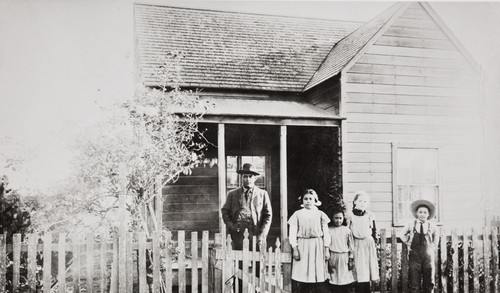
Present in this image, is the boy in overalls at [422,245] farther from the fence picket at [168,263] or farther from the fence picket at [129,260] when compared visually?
the fence picket at [129,260]

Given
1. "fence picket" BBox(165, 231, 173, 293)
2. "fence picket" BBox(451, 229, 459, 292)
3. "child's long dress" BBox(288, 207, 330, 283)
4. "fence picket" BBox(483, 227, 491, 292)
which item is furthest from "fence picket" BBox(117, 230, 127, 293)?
"fence picket" BBox(483, 227, 491, 292)

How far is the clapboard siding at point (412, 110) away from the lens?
901 cm

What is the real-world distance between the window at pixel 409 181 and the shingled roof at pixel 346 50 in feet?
7.25

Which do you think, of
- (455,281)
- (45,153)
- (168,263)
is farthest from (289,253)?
(45,153)

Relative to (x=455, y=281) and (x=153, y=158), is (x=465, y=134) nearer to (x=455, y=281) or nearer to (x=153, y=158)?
(x=455, y=281)

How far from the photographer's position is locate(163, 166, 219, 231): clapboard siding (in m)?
10.1

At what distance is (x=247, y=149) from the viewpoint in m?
10.7

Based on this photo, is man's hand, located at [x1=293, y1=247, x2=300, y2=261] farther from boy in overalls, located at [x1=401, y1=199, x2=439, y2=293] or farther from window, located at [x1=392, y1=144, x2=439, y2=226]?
window, located at [x1=392, y1=144, x2=439, y2=226]

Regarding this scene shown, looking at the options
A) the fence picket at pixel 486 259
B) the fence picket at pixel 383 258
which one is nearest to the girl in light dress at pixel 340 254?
the fence picket at pixel 383 258

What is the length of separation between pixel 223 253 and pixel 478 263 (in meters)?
3.85

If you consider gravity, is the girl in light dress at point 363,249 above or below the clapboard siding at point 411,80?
below

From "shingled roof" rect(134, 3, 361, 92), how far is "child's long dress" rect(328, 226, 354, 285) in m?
5.65

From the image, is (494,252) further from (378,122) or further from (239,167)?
(239,167)

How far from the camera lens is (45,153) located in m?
6.91
